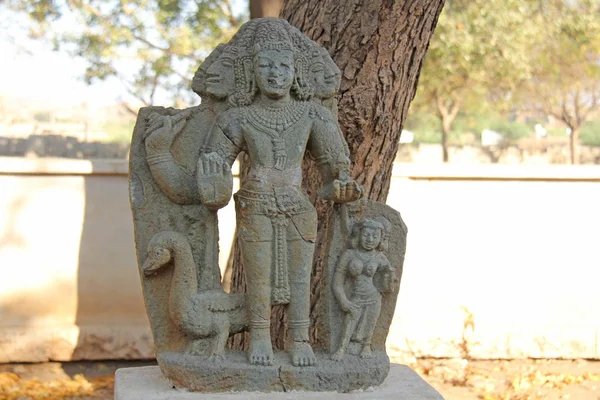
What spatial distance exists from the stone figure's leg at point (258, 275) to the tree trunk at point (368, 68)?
2.94 feet

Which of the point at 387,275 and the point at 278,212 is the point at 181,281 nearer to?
the point at 278,212

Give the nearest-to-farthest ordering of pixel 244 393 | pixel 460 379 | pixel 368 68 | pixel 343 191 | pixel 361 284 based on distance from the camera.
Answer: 1. pixel 244 393
2. pixel 343 191
3. pixel 361 284
4. pixel 368 68
5. pixel 460 379

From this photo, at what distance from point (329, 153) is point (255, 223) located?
0.43 m

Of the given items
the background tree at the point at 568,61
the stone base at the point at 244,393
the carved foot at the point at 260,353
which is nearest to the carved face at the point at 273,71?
the carved foot at the point at 260,353

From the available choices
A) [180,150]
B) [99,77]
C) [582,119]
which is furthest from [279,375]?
[582,119]

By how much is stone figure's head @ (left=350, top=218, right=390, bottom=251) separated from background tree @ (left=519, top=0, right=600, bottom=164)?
366 inches

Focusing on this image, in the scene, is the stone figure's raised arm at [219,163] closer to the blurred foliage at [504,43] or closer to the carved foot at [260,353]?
the carved foot at [260,353]

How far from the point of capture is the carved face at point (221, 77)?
3197 millimetres

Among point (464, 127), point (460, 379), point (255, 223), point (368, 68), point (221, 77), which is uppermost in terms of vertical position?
point (464, 127)

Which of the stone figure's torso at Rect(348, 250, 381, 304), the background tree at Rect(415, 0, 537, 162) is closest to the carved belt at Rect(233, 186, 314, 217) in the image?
the stone figure's torso at Rect(348, 250, 381, 304)

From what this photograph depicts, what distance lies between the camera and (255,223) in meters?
3.12

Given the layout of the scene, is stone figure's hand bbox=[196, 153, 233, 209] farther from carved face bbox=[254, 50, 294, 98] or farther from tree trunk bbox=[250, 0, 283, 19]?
tree trunk bbox=[250, 0, 283, 19]

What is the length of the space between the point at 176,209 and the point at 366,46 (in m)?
1.41

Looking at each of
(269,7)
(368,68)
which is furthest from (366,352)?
(269,7)
